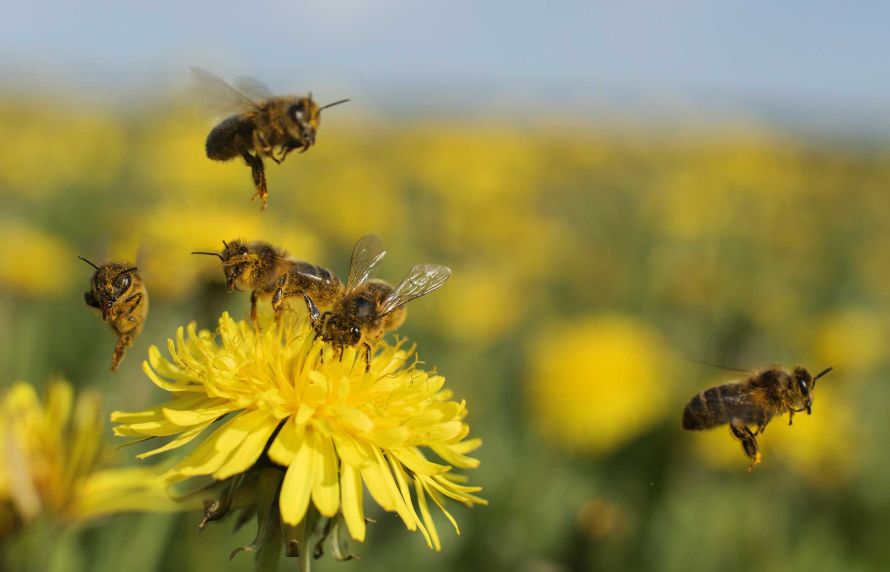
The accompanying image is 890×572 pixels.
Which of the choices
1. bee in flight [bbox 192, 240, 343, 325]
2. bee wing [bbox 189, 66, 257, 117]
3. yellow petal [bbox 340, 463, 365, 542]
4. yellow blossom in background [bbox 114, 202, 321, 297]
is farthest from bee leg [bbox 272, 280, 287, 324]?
yellow blossom in background [bbox 114, 202, 321, 297]

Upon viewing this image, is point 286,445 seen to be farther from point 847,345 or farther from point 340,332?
point 847,345

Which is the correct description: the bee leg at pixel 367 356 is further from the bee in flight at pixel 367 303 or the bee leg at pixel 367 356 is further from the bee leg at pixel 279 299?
the bee leg at pixel 279 299

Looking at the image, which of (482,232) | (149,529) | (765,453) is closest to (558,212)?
(482,232)

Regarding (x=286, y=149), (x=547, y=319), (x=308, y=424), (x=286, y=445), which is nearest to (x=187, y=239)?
(x=286, y=149)

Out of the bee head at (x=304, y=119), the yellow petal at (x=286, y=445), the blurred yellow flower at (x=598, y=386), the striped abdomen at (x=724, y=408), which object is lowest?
the blurred yellow flower at (x=598, y=386)

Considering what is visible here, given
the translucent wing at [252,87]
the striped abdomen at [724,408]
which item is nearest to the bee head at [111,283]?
the translucent wing at [252,87]

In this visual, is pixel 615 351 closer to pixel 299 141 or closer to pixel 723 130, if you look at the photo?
pixel 299 141
